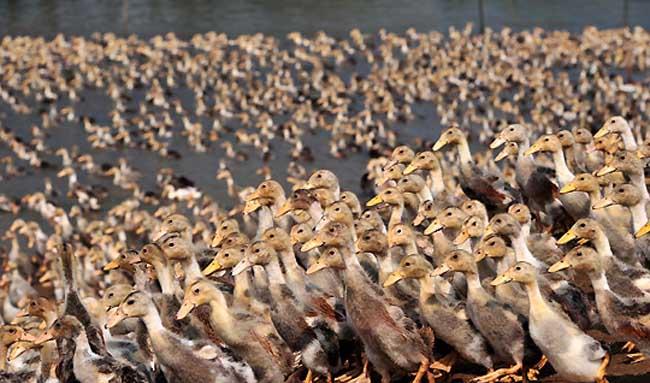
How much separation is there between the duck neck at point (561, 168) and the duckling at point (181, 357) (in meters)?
4.79

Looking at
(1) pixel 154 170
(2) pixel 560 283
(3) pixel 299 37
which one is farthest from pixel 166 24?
(2) pixel 560 283

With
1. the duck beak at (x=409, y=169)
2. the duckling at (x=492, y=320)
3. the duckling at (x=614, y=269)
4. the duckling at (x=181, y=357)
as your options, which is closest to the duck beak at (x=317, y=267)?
the duckling at (x=492, y=320)

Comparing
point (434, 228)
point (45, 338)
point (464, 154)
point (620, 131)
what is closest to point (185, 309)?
point (45, 338)

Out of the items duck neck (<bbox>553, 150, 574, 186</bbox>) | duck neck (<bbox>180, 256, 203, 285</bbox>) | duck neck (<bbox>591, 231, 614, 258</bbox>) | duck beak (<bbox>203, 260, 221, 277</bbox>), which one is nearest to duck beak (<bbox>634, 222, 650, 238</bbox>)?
duck neck (<bbox>591, 231, 614, 258</bbox>)

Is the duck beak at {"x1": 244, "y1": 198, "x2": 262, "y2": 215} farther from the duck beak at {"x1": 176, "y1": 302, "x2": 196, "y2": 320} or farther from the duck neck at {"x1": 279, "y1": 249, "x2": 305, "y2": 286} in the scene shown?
the duck beak at {"x1": 176, "y1": 302, "x2": 196, "y2": 320}

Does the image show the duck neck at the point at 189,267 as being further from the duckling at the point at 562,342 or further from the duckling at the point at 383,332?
the duckling at the point at 562,342

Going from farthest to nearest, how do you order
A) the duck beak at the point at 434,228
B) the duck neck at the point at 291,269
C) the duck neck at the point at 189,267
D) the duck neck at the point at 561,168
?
the duck neck at the point at 561,168 → the duck beak at the point at 434,228 → the duck neck at the point at 189,267 → the duck neck at the point at 291,269

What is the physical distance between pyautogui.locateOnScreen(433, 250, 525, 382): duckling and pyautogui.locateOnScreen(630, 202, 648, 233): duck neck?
2.07m

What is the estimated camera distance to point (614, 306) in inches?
326

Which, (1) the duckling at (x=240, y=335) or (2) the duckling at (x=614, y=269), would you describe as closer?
(1) the duckling at (x=240, y=335)

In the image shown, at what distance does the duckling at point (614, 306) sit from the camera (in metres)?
8.13

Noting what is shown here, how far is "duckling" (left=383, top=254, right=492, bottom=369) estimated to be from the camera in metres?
8.45

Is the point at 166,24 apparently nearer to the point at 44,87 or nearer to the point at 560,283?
the point at 44,87

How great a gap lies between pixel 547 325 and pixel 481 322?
0.51 meters
